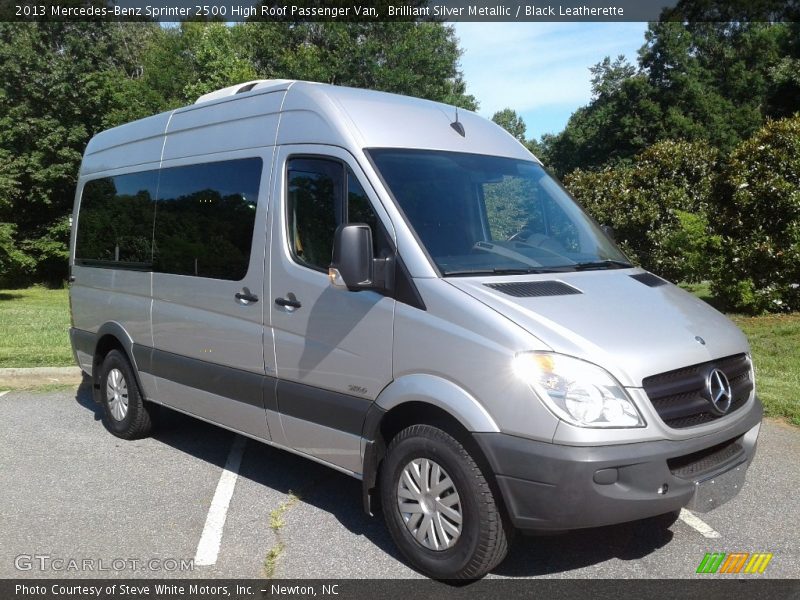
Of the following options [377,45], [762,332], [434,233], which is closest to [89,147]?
[434,233]

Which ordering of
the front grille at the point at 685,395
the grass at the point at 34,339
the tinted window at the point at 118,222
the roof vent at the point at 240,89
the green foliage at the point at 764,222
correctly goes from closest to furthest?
the front grille at the point at 685,395, the roof vent at the point at 240,89, the tinted window at the point at 118,222, the grass at the point at 34,339, the green foliage at the point at 764,222

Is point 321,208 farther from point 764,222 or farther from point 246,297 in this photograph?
point 764,222

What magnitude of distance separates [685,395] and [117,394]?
15.9ft

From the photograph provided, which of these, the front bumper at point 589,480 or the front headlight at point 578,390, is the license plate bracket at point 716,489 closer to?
the front bumper at point 589,480

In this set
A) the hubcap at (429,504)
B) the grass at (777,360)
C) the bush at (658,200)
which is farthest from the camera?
the bush at (658,200)

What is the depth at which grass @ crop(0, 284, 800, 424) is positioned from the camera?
738 centimetres

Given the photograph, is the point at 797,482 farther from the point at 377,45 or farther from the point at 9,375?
the point at 377,45

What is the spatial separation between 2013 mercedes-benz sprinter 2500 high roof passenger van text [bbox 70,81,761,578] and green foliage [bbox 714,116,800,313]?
7860 millimetres

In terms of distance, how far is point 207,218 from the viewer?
5555mm

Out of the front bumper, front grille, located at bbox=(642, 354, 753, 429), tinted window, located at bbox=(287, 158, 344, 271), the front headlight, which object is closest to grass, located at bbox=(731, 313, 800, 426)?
front grille, located at bbox=(642, 354, 753, 429)

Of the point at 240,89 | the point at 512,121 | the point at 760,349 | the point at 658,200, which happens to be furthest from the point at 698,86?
the point at 512,121

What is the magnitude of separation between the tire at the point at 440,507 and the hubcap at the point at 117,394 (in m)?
3.34

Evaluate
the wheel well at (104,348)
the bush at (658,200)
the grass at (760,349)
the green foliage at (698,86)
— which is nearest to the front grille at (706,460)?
the grass at (760,349)

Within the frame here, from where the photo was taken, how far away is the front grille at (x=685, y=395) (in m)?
3.60
